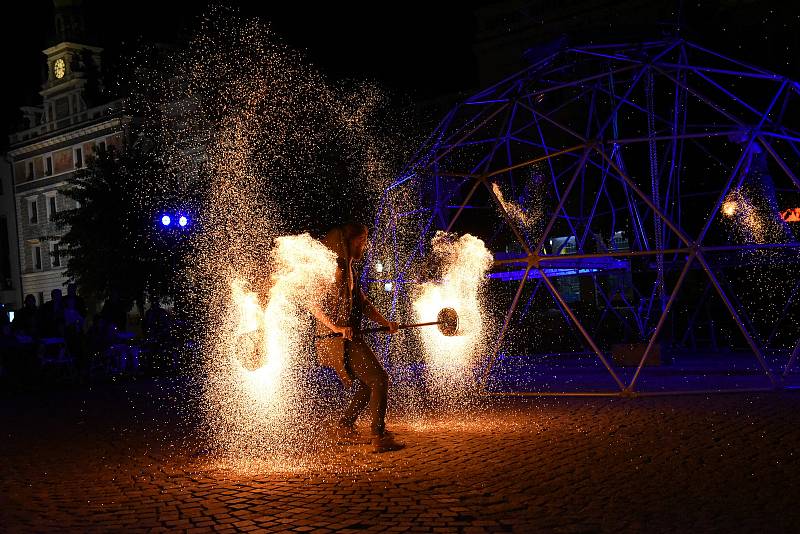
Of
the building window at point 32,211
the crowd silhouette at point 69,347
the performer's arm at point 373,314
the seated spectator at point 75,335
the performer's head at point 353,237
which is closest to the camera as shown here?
the performer's head at point 353,237

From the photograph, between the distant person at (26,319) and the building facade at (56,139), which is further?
the building facade at (56,139)

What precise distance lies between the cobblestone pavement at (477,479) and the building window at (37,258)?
45528 mm

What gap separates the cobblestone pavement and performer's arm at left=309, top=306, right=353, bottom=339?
102cm

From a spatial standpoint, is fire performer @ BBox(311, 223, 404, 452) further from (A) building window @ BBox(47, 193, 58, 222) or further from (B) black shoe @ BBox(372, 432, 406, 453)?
(A) building window @ BBox(47, 193, 58, 222)

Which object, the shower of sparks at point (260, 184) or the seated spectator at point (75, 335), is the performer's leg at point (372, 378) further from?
the seated spectator at point (75, 335)

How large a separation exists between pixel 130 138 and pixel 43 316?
17595 mm

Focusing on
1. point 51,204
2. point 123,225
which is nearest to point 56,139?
point 51,204

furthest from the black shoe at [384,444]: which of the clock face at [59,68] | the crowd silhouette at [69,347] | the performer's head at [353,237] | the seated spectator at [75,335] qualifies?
the clock face at [59,68]

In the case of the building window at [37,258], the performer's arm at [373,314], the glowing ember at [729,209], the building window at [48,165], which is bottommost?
the performer's arm at [373,314]

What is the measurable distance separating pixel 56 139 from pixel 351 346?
45353 mm

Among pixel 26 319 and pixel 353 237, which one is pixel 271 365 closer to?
pixel 26 319

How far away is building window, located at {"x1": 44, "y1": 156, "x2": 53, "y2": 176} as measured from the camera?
4875cm

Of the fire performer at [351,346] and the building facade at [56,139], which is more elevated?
the building facade at [56,139]

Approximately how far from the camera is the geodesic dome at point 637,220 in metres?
10.7
